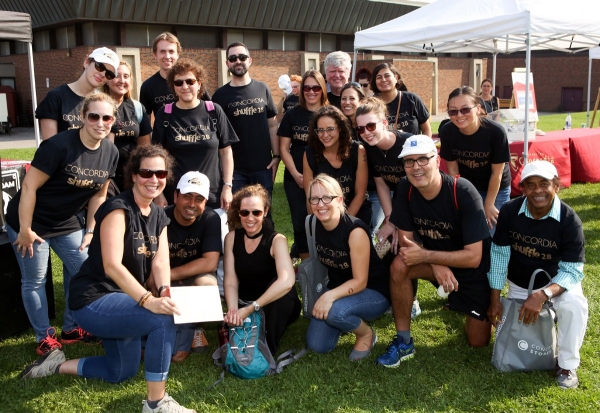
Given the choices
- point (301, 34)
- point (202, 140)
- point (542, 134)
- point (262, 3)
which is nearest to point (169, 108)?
point (202, 140)

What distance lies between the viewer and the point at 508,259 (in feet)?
12.5

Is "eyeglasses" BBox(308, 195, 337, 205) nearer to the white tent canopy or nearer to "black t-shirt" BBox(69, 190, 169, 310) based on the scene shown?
"black t-shirt" BBox(69, 190, 169, 310)

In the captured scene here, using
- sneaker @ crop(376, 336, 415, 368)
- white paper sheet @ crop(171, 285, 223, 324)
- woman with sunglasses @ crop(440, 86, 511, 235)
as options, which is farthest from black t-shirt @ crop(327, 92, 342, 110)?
white paper sheet @ crop(171, 285, 223, 324)

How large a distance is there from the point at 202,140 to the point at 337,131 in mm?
1086

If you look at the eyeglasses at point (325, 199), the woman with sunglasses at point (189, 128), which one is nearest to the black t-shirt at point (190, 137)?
the woman with sunglasses at point (189, 128)

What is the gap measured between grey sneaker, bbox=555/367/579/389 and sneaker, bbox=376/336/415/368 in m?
0.93

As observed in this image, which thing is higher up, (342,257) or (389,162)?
(389,162)

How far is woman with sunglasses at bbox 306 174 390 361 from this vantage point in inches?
153

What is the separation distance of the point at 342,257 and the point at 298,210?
136 cm

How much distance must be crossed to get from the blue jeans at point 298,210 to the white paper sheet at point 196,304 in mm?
1728

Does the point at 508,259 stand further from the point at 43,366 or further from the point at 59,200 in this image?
the point at 43,366

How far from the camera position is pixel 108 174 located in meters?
3.97

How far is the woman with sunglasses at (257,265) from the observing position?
391cm

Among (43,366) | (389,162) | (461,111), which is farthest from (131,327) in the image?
(461,111)
